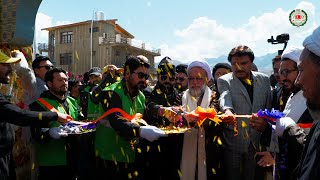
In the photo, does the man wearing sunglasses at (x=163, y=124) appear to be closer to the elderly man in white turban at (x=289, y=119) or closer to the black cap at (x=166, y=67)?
the black cap at (x=166, y=67)

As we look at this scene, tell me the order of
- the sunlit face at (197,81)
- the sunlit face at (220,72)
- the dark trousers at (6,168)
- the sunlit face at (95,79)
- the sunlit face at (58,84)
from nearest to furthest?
the dark trousers at (6,168) < the sunlit face at (197,81) < the sunlit face at (58,84) < the sunlit face at (220,72) < the sunlit face at (95,79)

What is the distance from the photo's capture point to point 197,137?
13.3ft

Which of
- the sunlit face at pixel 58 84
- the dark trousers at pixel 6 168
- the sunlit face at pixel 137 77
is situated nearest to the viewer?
the dark trousers at pixel 6 168

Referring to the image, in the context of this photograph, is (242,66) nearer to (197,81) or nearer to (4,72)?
(197,81)

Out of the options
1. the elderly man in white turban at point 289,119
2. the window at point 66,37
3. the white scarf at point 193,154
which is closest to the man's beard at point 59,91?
Answer: the white scarf at point 193,154

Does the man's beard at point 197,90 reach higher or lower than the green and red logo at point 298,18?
lower

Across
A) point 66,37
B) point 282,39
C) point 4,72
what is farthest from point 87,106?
point 66,37

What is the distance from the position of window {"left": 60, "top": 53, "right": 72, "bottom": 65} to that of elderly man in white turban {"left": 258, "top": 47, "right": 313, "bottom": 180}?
112ft

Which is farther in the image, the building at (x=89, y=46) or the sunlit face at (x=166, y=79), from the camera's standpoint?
the building at (x=89, y=46)

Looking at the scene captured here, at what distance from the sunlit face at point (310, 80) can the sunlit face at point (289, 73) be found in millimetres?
1755

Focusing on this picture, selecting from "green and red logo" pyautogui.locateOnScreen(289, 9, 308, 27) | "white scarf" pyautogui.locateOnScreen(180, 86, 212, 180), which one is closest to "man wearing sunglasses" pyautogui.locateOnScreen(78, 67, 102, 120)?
"white scarf" pyautogui.locateOnScreen(180, 86, 212, 180)

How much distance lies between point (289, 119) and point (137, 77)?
1903 millimetres

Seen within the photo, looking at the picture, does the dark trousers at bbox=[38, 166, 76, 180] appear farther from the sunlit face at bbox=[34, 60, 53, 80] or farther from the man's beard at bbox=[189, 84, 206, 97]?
the man's beard at bbox=[189, 84, 206, 97]

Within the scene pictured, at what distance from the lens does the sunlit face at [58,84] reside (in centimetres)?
443
